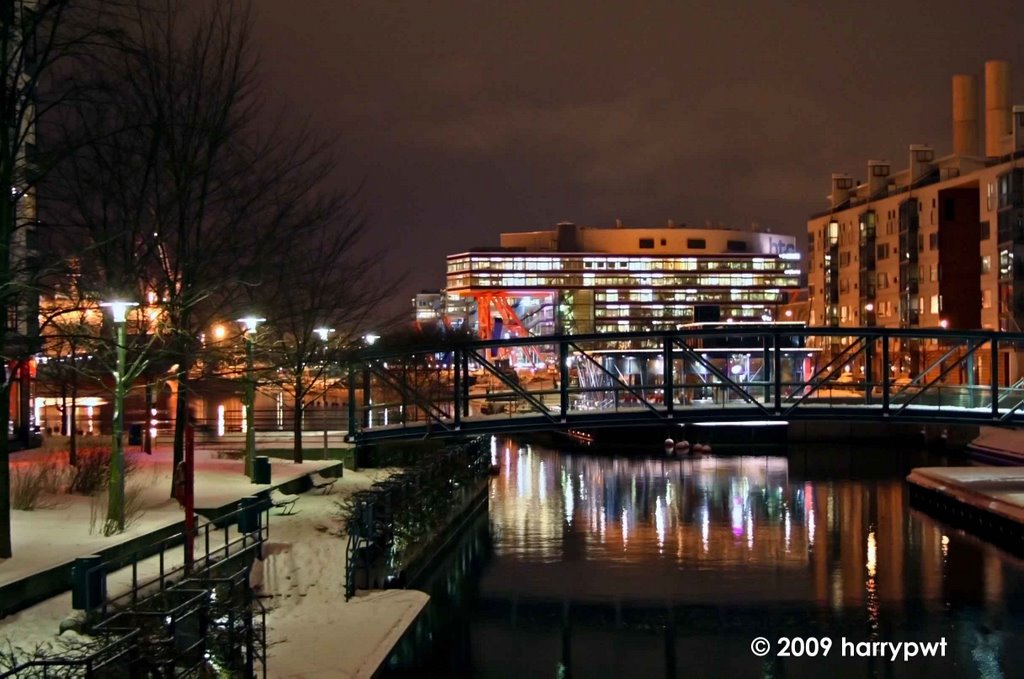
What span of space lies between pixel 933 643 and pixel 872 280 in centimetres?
7745

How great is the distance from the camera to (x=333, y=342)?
41.6m

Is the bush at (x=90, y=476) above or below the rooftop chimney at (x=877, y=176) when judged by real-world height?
below

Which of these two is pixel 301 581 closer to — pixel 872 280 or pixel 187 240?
pixel 187 240

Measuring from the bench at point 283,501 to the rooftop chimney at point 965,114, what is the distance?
8033 cm

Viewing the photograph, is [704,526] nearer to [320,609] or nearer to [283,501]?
[283,501]

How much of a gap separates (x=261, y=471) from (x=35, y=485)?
661cm

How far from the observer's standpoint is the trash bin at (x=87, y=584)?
1527 centimetres

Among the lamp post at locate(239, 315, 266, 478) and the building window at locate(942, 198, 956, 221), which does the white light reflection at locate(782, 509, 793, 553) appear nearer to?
the lamp post at locate(239, 315, 266, 478)

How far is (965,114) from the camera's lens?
96.9 meters

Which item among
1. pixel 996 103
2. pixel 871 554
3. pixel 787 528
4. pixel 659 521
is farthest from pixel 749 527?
pixel 996 103

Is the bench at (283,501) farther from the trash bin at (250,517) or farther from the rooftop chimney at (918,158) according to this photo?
the rooftop chimney at (918,158)

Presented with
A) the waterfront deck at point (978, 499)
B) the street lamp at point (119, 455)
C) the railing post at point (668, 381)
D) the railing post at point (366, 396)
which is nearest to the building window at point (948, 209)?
the waterfront deck at point (978, 499)

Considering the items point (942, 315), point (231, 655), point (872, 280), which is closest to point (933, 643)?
point (231, 655)

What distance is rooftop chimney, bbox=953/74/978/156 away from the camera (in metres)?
95.9
